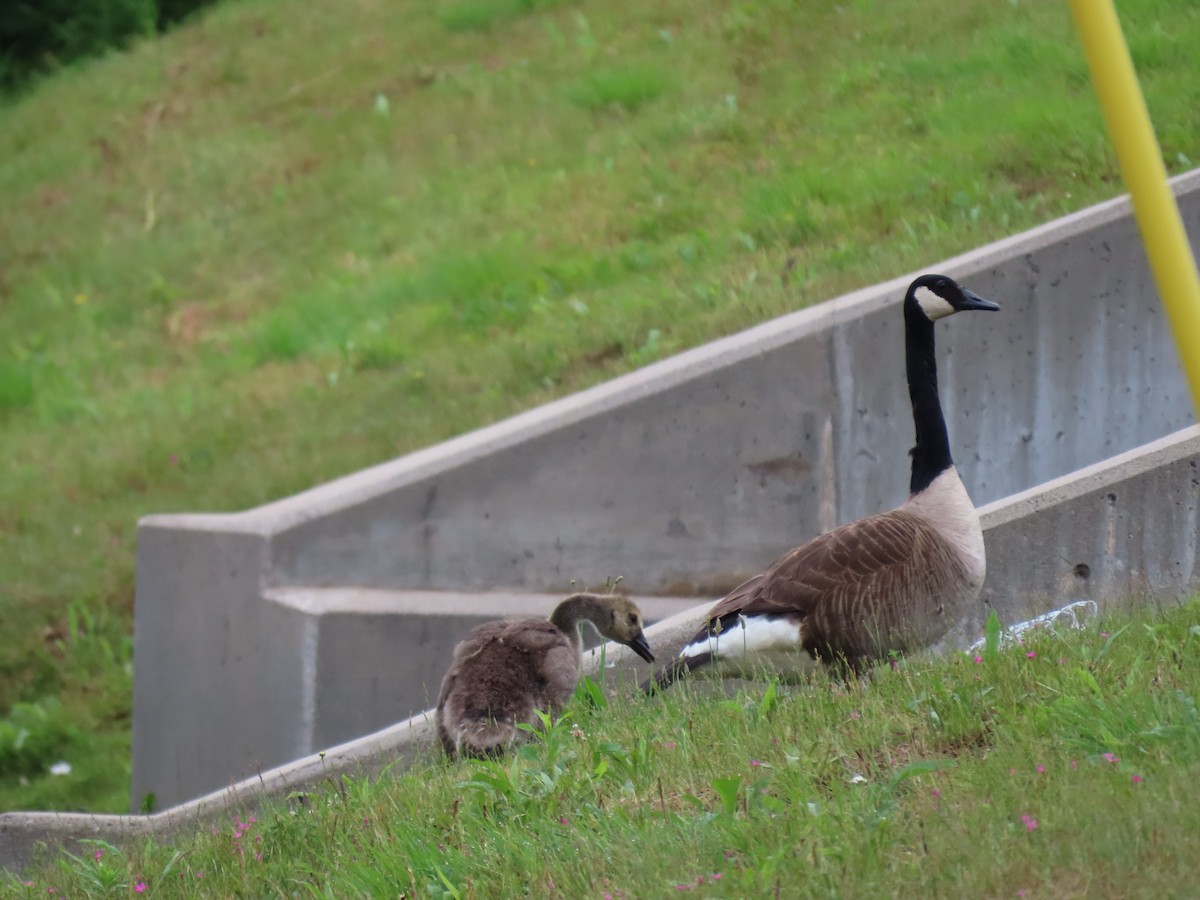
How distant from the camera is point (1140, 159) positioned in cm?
299

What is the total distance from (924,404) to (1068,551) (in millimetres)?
881

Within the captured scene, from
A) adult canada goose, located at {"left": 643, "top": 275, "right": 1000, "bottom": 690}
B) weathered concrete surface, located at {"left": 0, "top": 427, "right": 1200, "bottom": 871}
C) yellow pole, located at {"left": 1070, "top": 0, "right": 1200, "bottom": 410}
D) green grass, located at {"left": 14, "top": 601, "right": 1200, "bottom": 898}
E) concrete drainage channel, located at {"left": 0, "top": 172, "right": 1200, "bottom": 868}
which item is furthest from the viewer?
concrete drainage channel, located at {"left": 0, "top": 172, "right": 1200, "bottom": 868}

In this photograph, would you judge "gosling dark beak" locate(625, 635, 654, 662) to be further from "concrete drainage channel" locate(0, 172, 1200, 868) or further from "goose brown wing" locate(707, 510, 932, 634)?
"concrete drainage channel" locate(0, 172, 1200, 868)

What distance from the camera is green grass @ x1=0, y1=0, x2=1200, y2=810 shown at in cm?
1048

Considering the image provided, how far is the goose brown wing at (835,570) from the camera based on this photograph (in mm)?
5785

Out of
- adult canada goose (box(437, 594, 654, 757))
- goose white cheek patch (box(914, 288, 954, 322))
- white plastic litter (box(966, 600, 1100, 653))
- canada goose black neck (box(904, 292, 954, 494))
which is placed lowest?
adult canada goose (box(437, 594, 654, 757))

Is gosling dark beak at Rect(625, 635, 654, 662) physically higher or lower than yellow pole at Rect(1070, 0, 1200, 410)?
lower

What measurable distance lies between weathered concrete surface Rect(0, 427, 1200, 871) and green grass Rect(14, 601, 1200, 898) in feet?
2.61

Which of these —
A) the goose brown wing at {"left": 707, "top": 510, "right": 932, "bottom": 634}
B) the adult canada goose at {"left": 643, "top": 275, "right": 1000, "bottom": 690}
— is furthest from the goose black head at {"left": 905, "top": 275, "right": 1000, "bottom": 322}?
the goose brown wing at {"left": 707, "top": 510, "right": 932, "bottom": 634}

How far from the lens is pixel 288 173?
53.4 feet

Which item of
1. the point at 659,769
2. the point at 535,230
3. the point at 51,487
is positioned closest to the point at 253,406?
the point at 51,487

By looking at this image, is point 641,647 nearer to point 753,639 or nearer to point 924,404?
point 753,639

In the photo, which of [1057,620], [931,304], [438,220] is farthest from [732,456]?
[438,220]

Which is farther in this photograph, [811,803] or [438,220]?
[438,220]
